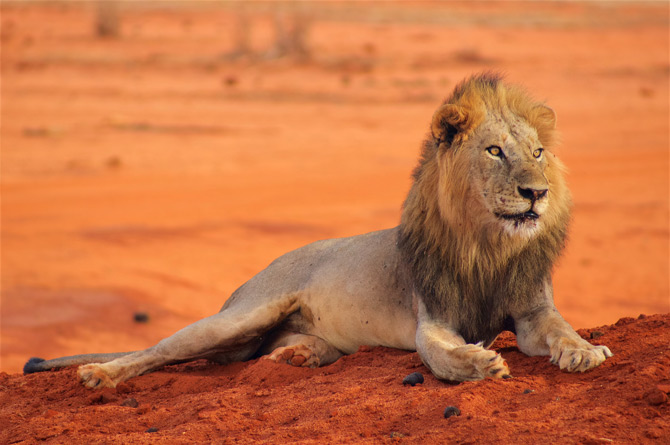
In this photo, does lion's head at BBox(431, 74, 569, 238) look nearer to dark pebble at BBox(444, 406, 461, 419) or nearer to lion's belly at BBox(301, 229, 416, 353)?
lion's belly at BBox(301, 229, 416, 353)

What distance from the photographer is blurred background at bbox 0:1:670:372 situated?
8398 mm

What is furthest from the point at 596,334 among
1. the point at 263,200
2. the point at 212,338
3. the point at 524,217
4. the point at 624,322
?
the point at 263,200

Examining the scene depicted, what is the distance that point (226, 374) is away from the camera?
4996 mm

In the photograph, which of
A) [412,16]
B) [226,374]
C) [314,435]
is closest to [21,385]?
[226,374]

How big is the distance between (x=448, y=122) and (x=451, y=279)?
80 cm

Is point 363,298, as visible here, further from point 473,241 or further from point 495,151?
point 495,151

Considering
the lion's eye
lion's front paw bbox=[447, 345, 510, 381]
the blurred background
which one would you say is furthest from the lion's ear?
the blurred background

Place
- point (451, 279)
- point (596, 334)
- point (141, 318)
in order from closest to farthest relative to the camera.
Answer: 1. point (451, 279)
2. point (596, 334)
3. point (141, 318)

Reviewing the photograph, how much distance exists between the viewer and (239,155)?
14742mm

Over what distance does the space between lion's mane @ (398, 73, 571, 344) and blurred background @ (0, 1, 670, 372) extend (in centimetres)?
346

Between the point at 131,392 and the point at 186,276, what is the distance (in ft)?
13.9

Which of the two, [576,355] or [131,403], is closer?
[576,355]

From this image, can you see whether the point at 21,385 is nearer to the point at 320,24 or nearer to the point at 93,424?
the point at 93,424

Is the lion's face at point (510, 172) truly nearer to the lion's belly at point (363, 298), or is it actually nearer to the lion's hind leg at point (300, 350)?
the lion's belly at point (363, 298)
